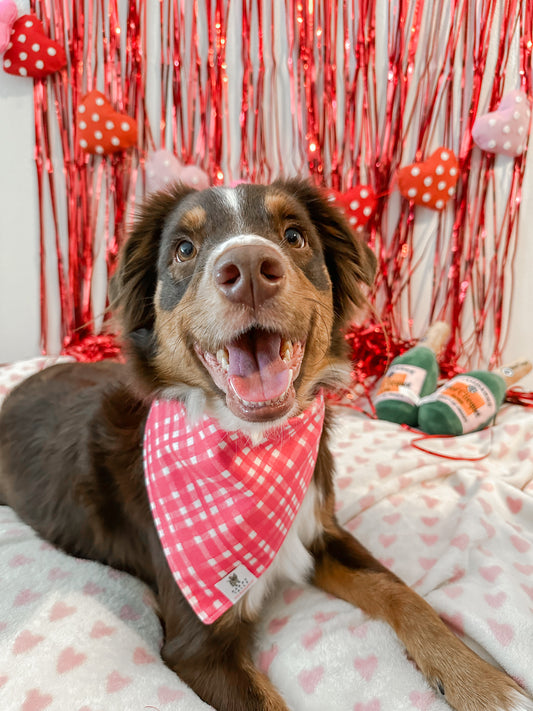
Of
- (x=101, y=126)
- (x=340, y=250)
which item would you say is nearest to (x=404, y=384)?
(x=340, y=250)

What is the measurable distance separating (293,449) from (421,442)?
1.30 m

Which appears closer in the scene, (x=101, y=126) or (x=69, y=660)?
(x=69, y=660)

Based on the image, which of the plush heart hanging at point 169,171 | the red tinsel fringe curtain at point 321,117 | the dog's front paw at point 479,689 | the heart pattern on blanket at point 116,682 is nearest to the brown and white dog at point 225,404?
the dog's front paw at point 479,689

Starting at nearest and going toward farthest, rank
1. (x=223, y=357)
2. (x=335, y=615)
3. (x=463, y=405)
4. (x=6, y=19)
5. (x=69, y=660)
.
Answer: (x=69, y=660), (x=223, y=357), (x=335, y=615), (x=463, y=405), (x=6, y=19)

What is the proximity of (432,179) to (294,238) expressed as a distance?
195cm

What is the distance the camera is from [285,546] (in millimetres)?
1480

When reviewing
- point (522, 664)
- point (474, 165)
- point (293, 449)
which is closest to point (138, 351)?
point (293, 449)

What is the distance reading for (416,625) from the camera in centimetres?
126

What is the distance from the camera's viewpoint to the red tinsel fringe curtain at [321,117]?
3.03 metres

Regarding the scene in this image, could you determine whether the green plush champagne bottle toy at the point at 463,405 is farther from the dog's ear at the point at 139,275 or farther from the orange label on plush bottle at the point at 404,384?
the dog's ear at the point at 139,275

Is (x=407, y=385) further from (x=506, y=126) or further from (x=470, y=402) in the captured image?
(x=506, y=126)

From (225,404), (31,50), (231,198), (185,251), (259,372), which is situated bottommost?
(225,404)

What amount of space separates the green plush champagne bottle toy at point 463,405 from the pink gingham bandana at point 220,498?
1.35 meters

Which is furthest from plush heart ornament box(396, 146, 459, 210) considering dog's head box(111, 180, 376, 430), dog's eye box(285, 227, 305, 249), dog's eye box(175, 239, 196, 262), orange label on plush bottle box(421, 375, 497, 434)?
dog's eye box(175, 239, 196, 262)
